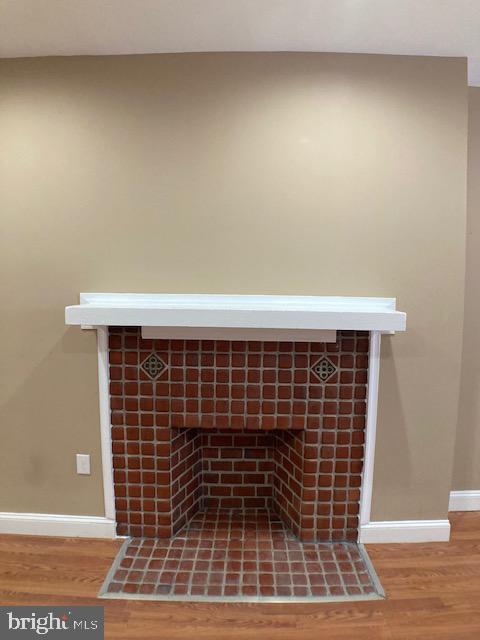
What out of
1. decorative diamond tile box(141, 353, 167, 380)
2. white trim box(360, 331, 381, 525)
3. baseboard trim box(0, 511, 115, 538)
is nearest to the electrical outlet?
baseboard trim box(0, 511, 115, 538)

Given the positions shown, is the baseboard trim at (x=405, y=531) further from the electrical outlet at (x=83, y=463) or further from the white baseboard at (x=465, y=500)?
the electrical outlet at (x=83, y=463)

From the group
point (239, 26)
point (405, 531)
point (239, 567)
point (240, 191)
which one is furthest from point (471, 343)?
point (239, 26)

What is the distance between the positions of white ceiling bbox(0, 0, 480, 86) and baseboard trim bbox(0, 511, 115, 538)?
220 cm

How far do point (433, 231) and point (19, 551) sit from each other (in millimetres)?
2459

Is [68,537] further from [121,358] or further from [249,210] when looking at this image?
[249,210]

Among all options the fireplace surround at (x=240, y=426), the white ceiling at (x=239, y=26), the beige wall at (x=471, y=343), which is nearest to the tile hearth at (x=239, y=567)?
the fireplace surround at (x=240, y=426)

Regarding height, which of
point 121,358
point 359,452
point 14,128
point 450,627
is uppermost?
point 14,128

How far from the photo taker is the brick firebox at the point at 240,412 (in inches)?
66.9

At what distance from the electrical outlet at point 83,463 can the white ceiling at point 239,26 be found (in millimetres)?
1868

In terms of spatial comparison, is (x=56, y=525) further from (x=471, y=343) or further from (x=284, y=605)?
(x=471, y=343)

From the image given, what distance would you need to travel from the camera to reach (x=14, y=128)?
1.69 meters

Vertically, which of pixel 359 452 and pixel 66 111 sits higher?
pixel 66 111

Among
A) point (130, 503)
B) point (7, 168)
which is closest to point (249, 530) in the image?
point (130, 503)

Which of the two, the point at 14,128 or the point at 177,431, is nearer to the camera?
the point at 14,128
